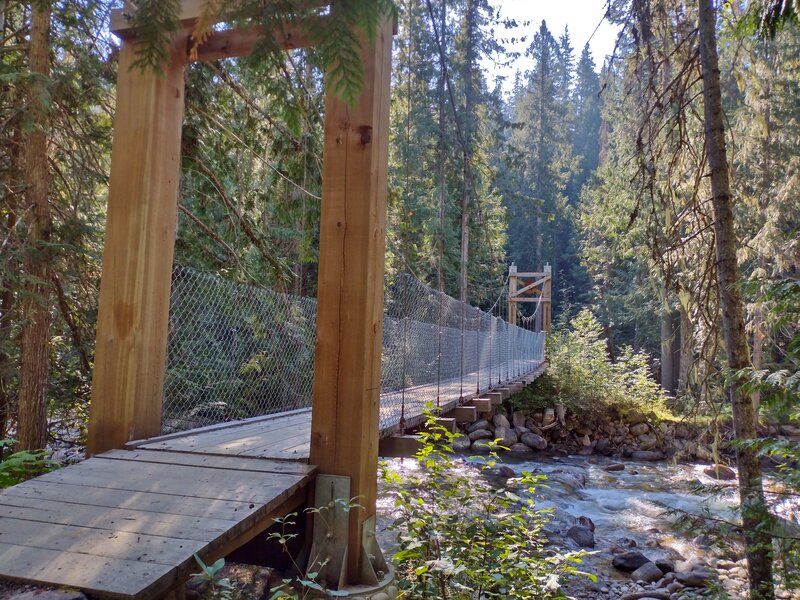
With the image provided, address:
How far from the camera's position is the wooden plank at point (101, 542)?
1205mm

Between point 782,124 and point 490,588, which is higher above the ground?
point 782,124

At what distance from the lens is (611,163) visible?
1438 cm

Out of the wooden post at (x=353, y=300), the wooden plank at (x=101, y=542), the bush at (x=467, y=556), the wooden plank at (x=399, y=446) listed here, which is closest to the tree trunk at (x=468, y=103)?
the wooden plank at (x=399, y=446)

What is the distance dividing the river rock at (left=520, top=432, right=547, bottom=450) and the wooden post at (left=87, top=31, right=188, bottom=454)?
9322 millimetres

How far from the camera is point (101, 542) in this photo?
1.26 m

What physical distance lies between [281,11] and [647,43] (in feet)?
8.59

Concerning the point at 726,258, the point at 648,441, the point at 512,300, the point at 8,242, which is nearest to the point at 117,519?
the point at 8,242

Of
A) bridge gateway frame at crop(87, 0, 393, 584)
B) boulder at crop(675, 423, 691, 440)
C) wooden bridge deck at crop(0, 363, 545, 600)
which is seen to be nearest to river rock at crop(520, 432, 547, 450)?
Result: boulder at crop(675, 423, 691, 440)

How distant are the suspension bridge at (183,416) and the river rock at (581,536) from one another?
13.3 ft

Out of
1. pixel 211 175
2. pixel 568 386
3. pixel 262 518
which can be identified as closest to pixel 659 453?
pixel 568 386

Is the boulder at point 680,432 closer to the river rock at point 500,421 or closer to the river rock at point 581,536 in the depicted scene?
the river rock at point 500,421

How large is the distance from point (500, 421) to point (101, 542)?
33.7 ft

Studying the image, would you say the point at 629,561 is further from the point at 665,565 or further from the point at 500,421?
the point at 500,421

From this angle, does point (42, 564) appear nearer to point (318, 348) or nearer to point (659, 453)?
point (318, 348)
